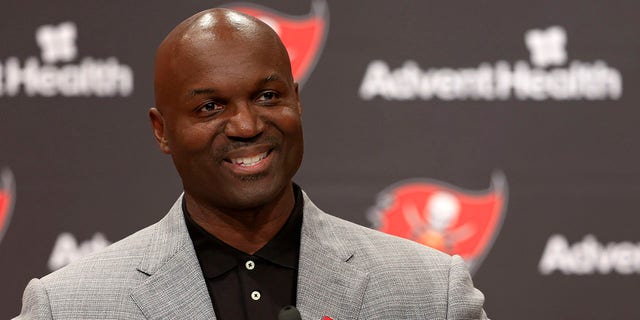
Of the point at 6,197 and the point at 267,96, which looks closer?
the point at 267,96

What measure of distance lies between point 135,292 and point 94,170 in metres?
1.24

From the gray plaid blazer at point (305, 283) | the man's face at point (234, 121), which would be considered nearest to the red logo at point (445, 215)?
the gray plaid blazer at point (305, 283)

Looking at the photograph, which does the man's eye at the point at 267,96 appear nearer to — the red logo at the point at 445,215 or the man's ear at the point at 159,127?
the man's ear at the point at 159,127

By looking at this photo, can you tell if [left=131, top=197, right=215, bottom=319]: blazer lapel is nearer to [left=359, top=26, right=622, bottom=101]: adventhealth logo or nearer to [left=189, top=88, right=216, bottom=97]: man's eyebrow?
[left=189, top=88, right=216, bottom=97]: man's eyebrow

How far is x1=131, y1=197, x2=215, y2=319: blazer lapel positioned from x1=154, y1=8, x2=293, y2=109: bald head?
0.72ft

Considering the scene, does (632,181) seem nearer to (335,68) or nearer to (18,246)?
(335,68)

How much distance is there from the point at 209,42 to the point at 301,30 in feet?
3.96

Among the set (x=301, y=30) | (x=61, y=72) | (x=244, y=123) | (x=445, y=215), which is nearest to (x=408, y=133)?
(x=445, y=215)

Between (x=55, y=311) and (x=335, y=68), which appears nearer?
(x=55, y=311)

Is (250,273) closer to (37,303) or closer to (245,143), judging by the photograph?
(245,143)

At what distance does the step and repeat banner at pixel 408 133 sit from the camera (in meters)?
2.81

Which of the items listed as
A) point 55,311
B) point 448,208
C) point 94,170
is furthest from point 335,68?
point 55,311

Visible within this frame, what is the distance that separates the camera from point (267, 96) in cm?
163

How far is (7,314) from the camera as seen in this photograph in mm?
2828
